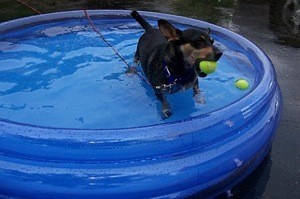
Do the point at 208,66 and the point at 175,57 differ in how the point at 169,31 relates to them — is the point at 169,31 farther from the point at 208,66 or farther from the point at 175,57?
the point at 208,66

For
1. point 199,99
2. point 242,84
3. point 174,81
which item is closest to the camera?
point 174,81

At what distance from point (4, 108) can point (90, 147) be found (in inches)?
75.1

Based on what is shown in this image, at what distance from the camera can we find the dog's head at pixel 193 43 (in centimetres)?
338

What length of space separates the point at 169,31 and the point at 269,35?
4586mm

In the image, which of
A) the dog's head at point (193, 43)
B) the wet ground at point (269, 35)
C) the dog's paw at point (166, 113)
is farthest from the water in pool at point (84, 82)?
the dog's head at point (193, 43)

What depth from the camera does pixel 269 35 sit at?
293 inches

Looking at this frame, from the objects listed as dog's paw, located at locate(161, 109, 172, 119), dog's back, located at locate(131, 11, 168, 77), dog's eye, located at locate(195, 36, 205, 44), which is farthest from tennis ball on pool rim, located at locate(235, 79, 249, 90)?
dog's eye, located at locate(195, 36, 205, 44)

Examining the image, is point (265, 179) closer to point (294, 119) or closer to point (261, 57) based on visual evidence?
point (294, 119)

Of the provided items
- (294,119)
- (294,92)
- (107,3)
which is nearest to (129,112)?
(294,119)

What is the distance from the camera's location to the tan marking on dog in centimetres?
341

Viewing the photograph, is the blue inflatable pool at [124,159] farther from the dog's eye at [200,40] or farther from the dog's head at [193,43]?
the dog's eye at [200,40]

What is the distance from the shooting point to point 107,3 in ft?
→ 30.6

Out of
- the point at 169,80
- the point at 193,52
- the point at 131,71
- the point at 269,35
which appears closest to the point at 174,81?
the point at 169,80

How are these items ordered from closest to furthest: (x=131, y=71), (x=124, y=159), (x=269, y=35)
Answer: (x=124, y=159) → (x=131, y=71) → (x=269, y=35)
